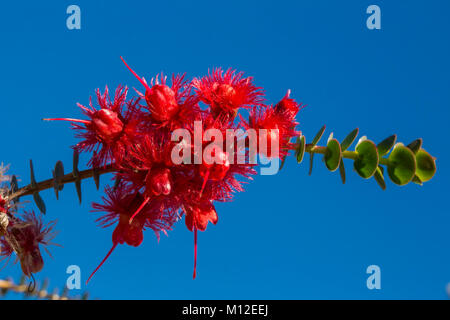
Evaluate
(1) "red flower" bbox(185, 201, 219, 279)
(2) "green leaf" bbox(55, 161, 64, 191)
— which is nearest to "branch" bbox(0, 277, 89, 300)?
(2) "green leaf" bbox(55, 161, 64, 191)

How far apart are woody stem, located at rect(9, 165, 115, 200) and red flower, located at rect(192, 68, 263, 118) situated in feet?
0.90

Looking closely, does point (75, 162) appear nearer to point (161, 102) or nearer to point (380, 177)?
point (161, 102)

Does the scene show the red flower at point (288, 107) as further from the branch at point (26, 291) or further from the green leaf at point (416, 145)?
the branch at point (26, 291)

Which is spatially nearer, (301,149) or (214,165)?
(214,165)

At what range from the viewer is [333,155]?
1.12m

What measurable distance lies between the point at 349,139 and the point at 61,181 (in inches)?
28.3

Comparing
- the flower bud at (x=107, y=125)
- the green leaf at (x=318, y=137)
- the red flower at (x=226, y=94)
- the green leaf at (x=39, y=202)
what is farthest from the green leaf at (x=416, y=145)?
the green leaf at (x=39, y=202)

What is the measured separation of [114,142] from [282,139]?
1.19 feet

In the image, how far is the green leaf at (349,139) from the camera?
1.12 m

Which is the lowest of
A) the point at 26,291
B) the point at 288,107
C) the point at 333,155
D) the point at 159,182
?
the point at 26,291

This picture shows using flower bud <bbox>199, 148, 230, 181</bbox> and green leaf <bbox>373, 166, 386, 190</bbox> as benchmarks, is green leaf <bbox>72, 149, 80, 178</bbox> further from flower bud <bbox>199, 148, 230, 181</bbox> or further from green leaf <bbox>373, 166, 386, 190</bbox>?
green leaf <bbox>373, 166, 386, 190</bbox>

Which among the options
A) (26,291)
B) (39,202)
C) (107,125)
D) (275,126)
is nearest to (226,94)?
(275,126)
